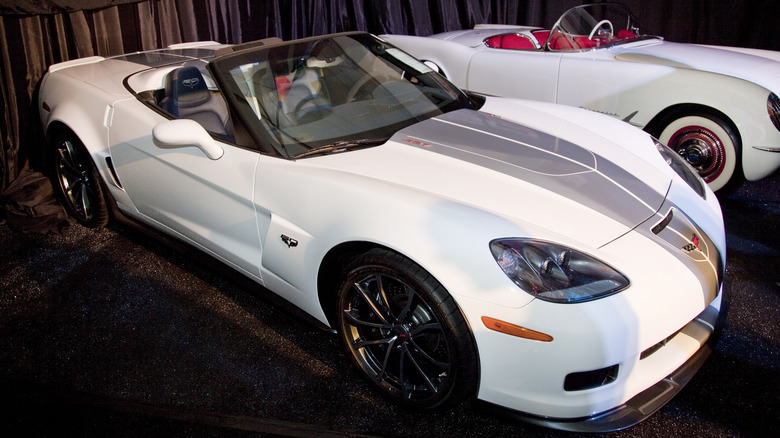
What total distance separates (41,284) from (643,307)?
2936 mm

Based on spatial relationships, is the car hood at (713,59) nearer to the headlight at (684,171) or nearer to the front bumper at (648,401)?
the headlight at (684,171)

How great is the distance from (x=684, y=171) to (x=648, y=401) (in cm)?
111

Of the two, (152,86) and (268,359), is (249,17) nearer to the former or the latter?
(152,86)

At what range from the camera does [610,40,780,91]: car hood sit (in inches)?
138

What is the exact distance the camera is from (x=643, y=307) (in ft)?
5.41

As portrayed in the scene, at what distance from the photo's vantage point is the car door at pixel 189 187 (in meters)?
2.29

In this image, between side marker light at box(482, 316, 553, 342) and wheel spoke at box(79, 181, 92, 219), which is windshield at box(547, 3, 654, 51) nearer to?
side marker light at box(482, 316, 553, 342)

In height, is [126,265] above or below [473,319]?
below

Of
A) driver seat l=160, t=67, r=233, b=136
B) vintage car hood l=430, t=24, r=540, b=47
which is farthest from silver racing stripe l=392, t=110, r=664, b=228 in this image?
vintage car hood l=430, t=24, r=540, b=47

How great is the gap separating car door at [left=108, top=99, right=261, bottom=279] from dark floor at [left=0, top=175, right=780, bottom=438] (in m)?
0.20

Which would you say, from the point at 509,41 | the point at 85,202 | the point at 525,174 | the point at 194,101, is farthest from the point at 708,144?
the point at 85,202

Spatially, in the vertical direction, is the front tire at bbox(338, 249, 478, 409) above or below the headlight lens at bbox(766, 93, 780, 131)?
below

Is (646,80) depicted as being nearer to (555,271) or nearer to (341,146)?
(341,146)

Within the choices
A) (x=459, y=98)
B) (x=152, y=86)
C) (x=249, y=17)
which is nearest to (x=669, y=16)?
(x=249, y=17)
